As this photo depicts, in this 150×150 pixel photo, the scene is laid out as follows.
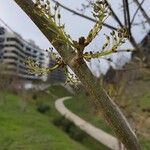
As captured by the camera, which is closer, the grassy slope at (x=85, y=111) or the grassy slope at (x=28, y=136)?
the grassy slope at (x=28, y=136)

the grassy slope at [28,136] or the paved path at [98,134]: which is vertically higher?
the grassy slope at [28,136]

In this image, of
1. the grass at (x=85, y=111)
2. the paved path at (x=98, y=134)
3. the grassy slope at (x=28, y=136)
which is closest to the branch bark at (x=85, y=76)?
the grassy slope at (x=28, y=136)

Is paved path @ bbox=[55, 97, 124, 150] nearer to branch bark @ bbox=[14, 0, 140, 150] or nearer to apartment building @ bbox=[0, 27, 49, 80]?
apartment building @ bbox=[0, 27, 49, 80]

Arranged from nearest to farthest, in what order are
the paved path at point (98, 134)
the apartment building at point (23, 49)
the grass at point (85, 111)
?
the apartment building at point (23, 49), the paved path at point (98, 134), the grass at point (85, 111)

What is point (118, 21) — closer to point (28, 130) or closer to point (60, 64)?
point (60, 64)

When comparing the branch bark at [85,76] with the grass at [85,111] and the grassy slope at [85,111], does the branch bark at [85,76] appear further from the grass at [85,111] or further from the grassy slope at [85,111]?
the grassy slope at [85,111]

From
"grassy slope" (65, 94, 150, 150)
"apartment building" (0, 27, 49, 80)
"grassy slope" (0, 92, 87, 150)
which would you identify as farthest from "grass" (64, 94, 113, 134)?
"apartment building" (0, 27, 49, 80)

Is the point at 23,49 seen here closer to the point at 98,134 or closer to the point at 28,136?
the point at 28,136

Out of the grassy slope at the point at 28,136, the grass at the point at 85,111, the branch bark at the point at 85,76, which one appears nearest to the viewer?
the branch bark at the point at 85,76

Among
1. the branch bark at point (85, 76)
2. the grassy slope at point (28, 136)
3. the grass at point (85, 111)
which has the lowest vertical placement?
the grass at point (85, 111)

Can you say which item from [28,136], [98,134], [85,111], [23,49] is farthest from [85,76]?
[85,111]
